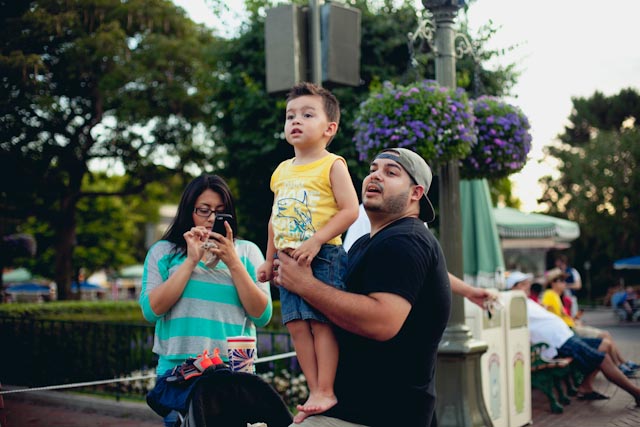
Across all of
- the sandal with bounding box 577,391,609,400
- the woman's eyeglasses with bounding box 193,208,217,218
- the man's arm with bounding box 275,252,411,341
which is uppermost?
the woman's eyeglasses with bounding box 193,208,217,218

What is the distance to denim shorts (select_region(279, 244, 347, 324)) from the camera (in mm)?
2666

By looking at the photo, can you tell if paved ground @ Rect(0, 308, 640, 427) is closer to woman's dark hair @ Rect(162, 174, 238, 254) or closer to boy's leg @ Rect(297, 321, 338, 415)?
woman's dark hair @ Rect(162, 174, 238, 254)

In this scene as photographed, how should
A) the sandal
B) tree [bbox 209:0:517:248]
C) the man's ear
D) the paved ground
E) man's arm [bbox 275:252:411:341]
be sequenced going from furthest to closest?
tree [bbox 209:0:517:248], the sandal, the paved ground, the man's ear, man's arm [bbox 275:252:411:341]

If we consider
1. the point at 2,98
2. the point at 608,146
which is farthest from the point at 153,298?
the point at 608,146

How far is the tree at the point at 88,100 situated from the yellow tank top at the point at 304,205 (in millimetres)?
5752

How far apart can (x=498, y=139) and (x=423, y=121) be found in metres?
0.90

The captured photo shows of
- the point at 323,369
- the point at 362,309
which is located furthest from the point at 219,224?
the point at 362,309

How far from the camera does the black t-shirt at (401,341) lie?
7.70ft

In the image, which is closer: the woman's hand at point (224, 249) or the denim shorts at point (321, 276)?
the denim shorts at point (321, 276)

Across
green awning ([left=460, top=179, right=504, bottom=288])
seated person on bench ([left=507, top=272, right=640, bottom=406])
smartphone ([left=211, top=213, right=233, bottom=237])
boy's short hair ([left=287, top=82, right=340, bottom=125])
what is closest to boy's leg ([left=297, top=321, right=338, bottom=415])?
smartphone ([left=211, top=213, right=233, bottom=237])

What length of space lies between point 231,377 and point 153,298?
57 cm

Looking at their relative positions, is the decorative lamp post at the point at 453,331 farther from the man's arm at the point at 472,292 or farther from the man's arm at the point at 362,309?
the man's arm at the point at 362,309

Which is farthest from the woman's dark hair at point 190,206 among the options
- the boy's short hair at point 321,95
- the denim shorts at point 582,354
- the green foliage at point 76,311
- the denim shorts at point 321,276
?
the denim shorts at point 582,354

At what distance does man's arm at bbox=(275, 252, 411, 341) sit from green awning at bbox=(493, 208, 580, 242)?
12624mm
